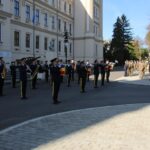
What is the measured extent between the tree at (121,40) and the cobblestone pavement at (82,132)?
260 ft

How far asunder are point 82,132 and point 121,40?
85.7 metres

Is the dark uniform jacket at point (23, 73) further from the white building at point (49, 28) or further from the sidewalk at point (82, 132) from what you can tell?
the white building at point (49, 28)

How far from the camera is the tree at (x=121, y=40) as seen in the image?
92.0m

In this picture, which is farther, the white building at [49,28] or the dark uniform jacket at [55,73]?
the white building at [49,28]

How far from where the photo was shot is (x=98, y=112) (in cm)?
1349

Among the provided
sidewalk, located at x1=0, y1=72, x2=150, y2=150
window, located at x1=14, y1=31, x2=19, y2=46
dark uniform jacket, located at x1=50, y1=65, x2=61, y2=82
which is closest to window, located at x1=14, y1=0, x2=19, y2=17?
window, located at x1=14, y1=31, x2=19, y2=46

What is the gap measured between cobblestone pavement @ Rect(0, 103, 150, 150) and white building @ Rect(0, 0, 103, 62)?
103 ft

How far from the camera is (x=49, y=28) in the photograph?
62.1 m

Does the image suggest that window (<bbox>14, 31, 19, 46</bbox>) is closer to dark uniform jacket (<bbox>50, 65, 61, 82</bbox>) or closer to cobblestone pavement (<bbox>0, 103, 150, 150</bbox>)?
dark uniform jacket (<bbox>50, 65, 61, 82</bbox>)

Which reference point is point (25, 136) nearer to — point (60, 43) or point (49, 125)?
point (49, 125)

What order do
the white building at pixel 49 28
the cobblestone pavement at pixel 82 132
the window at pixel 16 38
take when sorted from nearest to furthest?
the cobblestone pavement at pixel 82 132
the white building at pixel 49 28
the window at pixel 16 38

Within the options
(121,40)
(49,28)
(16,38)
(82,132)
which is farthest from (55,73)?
(121,40)

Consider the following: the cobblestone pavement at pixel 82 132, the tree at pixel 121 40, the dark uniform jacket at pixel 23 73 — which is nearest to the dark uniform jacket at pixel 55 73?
the dark uniform jacket at pixel 23 73

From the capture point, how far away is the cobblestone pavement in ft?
27.4
